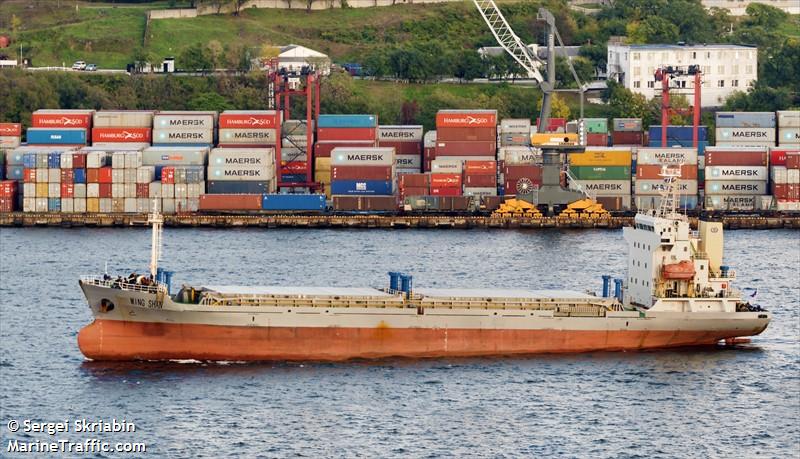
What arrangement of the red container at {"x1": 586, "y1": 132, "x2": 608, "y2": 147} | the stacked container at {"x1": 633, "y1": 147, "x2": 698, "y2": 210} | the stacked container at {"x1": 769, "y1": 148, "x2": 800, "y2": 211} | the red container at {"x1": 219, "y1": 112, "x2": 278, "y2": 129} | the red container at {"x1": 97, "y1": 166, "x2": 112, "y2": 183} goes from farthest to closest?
the red container at {"x1": 586, "y1": 132, "x2": 608, "y2": 147} < the red container at {"x1": 219, "y1": 112, "x2": 278, "y2": 129} < the stacked container at {"x1": 633, "y1": 147, "x2": 698, "y2": 210} < the stacked container at {"x1": 769, "y1": 148, "x2": 800, "y2": 211} < the red container at {"x1": 97, "y1": 166, "x2": 112, "y2": 183}

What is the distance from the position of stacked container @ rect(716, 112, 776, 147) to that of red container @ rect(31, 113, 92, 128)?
48.5 m

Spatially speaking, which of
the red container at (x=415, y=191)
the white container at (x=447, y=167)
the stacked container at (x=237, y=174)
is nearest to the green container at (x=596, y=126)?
the white container at (x=447, y=167)

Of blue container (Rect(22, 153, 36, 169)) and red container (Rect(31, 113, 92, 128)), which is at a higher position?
red container (Rect(31, 113, 92, 128))

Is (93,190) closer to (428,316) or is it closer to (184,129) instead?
(184,129)

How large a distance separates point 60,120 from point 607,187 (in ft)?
136

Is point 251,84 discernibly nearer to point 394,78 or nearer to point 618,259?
point 394,78

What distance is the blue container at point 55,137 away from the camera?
14638cm

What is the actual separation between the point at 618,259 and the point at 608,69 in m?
81.3

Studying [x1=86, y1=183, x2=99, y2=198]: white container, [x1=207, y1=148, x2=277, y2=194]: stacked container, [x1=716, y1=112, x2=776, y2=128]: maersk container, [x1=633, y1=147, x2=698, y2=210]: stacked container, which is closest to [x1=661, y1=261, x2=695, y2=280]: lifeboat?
[x1=633, y1=147, x2=698, y2=210]: stacked container

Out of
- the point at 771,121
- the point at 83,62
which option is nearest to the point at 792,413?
the point at 771,121

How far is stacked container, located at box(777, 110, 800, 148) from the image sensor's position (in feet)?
497

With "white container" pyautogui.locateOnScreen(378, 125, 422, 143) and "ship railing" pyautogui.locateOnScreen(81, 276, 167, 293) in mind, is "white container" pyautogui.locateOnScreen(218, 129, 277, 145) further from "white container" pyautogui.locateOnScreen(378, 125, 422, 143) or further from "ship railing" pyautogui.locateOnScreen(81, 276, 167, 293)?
"ship railing" pyautogui.locateOnScreen(81, 276, 167, 293)

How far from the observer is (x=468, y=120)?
478ft

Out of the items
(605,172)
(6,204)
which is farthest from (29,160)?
(605,172)
